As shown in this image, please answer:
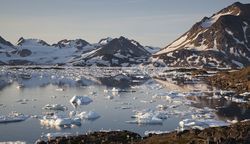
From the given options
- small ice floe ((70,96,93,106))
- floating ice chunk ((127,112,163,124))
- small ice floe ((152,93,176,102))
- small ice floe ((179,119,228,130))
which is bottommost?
small ice floe ((179,119,228,130))

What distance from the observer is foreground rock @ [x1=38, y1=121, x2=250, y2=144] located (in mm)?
27739

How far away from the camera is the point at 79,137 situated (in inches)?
1209

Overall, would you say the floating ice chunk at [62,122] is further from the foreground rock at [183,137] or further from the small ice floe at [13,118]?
the foreground rock at [183,137]

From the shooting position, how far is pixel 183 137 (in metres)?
29.3

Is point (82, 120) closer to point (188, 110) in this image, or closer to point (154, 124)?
point (154, 124)

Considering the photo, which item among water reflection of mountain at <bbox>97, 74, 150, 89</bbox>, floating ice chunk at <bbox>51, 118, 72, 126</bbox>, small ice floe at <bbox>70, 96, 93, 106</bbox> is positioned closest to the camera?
floating ice chunk at <bbox>51, 118, 72, 126</bbox>

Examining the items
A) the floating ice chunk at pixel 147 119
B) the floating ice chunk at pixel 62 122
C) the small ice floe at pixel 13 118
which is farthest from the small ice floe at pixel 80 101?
the floating ice chunk at pixel 62 122

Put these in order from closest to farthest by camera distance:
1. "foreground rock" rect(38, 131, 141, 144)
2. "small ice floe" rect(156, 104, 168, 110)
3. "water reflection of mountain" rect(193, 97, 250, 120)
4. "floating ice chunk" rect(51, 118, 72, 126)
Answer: "foreground rock" rect(38, 131, 141, 144), "floating ice chunk" rect(51, 118, 72, 126), "water reflection of mountain" rect(193, 97, 250, 120), "small ice floe" rect(156, 104, 168, 110)

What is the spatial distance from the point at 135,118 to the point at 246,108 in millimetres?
14593

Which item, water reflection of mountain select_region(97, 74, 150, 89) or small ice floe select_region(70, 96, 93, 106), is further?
water reflection of mountain select_region(97, 74, 150, 89)

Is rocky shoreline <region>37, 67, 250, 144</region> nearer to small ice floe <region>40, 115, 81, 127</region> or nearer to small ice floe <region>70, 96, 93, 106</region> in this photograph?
small ice floe <region>40, 115, 81, 127</region>

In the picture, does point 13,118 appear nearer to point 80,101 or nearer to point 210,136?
point 80,101

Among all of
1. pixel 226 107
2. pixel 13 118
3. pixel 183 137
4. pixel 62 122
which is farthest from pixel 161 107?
pixel 183 137

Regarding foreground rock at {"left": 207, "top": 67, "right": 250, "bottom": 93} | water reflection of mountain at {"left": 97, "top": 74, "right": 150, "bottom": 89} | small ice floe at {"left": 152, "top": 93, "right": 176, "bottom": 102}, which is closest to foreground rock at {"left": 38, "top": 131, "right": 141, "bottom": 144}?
small ice floe at {"left": 152, "top": 93, "right": 176, "bottom": 102}
